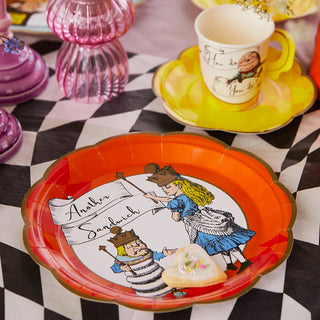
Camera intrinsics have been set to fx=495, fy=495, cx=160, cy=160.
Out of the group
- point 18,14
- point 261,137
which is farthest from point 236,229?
point 18,14

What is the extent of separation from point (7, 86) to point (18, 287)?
1.12 ft

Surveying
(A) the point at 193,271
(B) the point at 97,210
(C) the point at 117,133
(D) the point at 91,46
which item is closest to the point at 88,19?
(D) the point at 91,46

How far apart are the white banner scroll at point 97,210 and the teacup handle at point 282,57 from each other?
28cm

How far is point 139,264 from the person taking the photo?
57cm

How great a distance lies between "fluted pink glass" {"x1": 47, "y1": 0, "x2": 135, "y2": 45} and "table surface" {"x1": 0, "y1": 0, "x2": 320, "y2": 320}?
114 mm

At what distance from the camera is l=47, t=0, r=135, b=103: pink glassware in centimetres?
70

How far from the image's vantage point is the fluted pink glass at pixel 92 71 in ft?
2.49

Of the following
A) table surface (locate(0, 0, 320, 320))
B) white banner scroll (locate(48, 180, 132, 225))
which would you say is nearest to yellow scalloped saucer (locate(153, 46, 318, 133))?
table surface (locate(0, 0, 320, 320))

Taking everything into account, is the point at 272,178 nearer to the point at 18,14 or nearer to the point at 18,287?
the point at 18,287

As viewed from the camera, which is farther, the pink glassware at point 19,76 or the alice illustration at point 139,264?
the pink glassware at point 19,76

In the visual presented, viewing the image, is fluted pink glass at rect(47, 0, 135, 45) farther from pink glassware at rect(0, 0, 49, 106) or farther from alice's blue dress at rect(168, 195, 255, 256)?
alice's blue dress at rect(168, 195, 255, 256)

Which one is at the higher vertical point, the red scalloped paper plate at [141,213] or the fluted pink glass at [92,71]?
the fluted pink glass at [92,71]

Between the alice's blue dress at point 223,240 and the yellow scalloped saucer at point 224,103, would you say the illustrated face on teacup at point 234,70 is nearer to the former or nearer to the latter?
the yellow scalloped saucer at point 224,103

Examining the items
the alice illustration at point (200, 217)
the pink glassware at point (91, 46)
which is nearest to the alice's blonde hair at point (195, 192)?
the alice illustration at point (200, 217)
